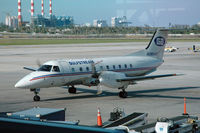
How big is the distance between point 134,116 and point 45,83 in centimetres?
1111

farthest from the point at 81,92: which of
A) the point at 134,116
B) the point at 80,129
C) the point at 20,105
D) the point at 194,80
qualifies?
the point at 80,129

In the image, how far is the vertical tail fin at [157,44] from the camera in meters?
28.0

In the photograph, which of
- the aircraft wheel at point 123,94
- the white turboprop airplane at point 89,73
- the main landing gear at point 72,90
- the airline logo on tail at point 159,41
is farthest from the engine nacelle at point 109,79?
the airline logo on tail at point 159,41

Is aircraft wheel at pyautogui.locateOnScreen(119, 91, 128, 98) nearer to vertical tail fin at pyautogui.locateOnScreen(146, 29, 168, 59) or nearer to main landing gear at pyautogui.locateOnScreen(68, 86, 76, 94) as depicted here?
main landing gear at pyautogui.locateOnScreen(68, 86, 76, 94)

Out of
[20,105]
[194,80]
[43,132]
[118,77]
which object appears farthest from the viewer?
[194,80]

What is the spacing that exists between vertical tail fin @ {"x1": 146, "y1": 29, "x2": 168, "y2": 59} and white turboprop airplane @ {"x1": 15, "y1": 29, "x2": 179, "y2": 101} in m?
1.23

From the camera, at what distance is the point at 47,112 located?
10.7 meters

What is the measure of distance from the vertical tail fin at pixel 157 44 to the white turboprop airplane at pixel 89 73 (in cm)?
123

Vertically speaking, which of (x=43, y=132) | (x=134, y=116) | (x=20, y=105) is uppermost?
(x=43, y=132)

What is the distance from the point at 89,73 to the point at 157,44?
709 centimetres

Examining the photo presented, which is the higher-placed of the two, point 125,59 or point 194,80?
point 125,59

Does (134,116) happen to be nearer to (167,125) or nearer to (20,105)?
(167,125)

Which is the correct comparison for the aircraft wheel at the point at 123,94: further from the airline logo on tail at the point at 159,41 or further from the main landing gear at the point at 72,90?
the airline logo on tail at the point at 159,41

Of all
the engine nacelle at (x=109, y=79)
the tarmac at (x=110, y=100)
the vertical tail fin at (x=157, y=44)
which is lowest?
the tarmac at (x=110, y=100)
